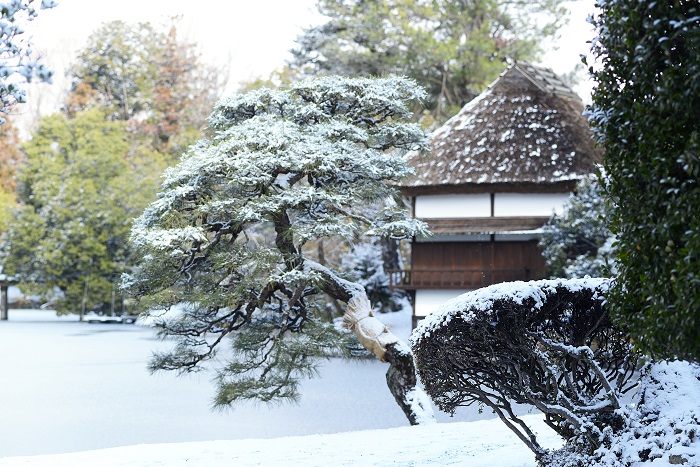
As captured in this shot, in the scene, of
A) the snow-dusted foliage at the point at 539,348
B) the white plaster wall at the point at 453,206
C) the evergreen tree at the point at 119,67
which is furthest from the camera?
the evergreen tree at the point at 119,67

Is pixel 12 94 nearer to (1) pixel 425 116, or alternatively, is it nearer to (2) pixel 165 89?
(1) pixel 425 116

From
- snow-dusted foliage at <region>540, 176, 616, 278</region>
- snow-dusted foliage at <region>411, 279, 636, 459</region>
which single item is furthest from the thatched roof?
snow-dusted foliage at <region>411, 279, 636, 459</region>

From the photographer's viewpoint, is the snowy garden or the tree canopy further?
the tree canopy

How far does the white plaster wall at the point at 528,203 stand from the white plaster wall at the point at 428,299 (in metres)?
2.49

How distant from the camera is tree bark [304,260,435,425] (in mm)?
A: 11539

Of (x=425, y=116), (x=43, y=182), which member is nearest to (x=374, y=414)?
(x=425, y=116)

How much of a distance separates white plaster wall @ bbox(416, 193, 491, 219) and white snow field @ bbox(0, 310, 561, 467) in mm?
3961

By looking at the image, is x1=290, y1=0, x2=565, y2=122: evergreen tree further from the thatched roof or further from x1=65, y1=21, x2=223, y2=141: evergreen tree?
x1=65, y1=21, x2=223, y2=141: evergreen tree

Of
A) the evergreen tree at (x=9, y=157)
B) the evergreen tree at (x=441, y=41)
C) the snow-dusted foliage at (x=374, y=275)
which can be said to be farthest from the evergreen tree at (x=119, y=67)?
the snow-dusted foliage at (x=374, y=275)

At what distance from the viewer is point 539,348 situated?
21.5 ft

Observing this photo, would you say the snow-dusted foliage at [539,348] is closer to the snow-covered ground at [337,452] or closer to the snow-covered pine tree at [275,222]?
the snow-covered ground at [337,452]

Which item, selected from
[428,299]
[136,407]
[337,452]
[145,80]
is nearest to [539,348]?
[337,452]

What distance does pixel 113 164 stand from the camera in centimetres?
3547

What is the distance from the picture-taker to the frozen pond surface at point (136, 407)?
12672 mm
